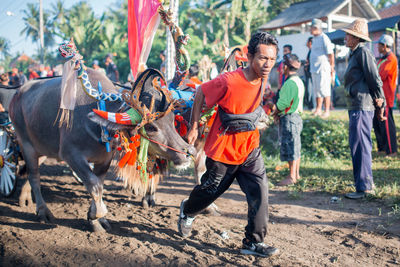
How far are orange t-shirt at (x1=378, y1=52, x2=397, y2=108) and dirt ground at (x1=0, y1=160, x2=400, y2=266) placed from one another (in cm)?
280

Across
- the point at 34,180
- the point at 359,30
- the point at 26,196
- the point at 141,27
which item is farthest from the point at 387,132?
the point at 26,196

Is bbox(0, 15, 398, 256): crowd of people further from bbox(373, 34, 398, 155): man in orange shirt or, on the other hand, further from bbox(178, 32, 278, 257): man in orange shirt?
bbox(373, 34, 398, 155): man in orange shirt

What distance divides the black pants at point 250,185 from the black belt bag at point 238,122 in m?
0.29

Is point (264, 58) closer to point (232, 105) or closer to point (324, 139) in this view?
point (232, 105)

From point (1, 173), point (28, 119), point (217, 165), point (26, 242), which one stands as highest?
point (28, 119)

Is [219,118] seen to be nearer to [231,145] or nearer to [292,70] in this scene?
[231,145]

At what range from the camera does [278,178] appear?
21.3ft

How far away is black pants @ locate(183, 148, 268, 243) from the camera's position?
10.9 ft

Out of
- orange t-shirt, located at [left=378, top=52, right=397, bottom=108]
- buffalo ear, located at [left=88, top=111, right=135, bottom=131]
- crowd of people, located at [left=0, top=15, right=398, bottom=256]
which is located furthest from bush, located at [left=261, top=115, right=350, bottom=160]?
buffalo ear, located at [left=88, top=111, right=135, bottom=131]

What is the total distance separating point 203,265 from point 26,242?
197 cm

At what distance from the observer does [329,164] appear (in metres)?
6.89

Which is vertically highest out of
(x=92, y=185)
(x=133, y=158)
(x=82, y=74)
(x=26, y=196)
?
(x=82, y=74)

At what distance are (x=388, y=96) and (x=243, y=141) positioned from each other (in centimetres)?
490

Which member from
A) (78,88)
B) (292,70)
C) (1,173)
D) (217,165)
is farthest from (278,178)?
(1,173)
